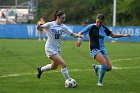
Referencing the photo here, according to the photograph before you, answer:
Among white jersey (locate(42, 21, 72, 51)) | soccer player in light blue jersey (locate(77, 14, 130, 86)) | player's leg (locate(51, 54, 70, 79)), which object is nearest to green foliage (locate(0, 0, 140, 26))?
soccer player in light blue jersey (locate(77, 14, 130, 86))

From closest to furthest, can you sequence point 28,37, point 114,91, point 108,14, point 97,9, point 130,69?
point 114,91 → point 130,69 → point 28,37 → point 108,14 → point 97,9

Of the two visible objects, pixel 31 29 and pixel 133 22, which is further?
pixel 133 22

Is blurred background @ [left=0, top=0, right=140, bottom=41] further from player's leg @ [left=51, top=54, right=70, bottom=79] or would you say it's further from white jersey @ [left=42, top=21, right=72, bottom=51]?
player's leg @ [left=51, top=54, right=70, bottom=79]

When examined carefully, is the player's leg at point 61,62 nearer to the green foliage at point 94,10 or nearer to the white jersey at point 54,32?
the white jersey at point 54,32

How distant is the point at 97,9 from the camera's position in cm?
8438

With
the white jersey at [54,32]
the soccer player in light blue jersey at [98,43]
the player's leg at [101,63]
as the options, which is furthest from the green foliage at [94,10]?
the white jersey at [54,32]

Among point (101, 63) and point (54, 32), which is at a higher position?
point (54, 32)

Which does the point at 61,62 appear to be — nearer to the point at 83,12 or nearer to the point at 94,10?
the point at 83,12

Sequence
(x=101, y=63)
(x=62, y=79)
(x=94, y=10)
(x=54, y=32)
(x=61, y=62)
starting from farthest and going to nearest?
1. (x=94, y=10)
2. (x=62, y=79)
3. (x=101, y=63)
4. (x=54, y=32)
5. (x=61, y=62)

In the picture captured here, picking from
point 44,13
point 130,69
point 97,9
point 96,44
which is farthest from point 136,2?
point 96,44

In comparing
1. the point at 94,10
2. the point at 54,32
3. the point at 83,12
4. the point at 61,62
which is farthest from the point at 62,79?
the point at 94,10

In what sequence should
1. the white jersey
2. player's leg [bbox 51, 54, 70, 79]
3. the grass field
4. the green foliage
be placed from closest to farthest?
1. the grass field
2. player's leg [bbox 51, 54, 70, 79]
3. the white jersey
4. the green foliage

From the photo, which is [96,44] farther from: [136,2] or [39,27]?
[136,2]

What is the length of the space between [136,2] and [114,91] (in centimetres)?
6150
